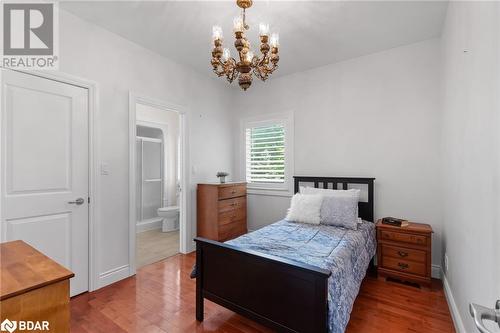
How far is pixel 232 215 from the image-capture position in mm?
3842

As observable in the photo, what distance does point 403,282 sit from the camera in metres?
2.72

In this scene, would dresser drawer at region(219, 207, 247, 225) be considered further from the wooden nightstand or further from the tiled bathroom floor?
the wooden nightstand

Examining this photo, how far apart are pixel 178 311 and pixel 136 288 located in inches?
27.6

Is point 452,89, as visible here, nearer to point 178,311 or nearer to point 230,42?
point 230,42

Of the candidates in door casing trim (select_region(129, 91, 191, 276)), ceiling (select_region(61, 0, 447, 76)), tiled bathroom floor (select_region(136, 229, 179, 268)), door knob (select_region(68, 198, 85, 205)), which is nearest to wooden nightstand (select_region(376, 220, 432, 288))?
ceiling (select_region(61, 0, 447, 76))

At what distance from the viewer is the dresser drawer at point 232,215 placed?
12.0ft

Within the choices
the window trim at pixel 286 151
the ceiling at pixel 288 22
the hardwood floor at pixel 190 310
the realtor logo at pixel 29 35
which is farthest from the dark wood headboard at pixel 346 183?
the realtor logo at pixel 29 35

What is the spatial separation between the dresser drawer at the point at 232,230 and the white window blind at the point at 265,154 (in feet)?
2.57

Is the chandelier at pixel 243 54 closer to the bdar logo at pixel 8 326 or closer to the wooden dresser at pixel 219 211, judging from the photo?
the bdar logo at pixel 8 326

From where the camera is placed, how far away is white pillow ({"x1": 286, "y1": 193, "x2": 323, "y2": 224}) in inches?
117

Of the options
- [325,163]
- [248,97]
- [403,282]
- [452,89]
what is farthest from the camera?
[248,97]

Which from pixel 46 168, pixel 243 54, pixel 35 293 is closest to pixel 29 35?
pixel 46 168

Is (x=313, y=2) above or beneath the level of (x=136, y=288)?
above

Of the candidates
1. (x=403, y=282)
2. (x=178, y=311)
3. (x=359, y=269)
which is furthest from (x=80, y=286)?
(x=403, y=282)
